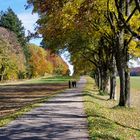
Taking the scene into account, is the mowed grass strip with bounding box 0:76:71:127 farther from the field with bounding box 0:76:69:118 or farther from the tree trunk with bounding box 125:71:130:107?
the tree trunk with bounding box 125:71:130:107

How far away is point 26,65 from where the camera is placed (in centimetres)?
12950

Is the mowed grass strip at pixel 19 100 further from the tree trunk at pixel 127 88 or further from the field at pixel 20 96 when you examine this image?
the tree trunk at pixel 127 88

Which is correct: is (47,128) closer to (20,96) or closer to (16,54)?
(20,96)

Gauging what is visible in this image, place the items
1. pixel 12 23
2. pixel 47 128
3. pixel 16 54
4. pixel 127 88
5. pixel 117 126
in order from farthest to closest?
1. pixel 12 23
2. pixel 16 54
3. pixel 127 88
4. pixel 117 126
5. pixel 47 128

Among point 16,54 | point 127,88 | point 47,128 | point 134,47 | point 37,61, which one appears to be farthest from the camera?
point 37,61

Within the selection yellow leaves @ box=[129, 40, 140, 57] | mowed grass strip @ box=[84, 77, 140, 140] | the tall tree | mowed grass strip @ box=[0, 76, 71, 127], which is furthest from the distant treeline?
mowed grass strip @ box=[84, 77, 140, 140]

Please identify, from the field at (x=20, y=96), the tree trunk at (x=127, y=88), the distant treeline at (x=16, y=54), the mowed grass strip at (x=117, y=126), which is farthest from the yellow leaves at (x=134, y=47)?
the distant treeline at (x=16, y=54)

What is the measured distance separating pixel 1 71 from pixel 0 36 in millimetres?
9919

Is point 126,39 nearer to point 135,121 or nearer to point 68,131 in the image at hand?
point 135,121

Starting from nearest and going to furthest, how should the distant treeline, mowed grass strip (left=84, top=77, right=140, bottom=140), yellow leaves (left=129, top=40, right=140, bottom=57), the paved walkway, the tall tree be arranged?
the paved walkway
mowed grass strip (left=84, top=77, right=140, bottom=140)
yellow leaves (left=129, top=40, right=140, bottom=57)
the distant treeline
the tall tree

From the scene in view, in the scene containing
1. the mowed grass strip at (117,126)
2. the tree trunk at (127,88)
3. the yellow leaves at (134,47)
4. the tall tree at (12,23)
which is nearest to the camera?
the mowed grass strip at (117,126)

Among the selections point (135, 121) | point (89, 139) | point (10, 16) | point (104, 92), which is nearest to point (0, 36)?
point (10, 16)

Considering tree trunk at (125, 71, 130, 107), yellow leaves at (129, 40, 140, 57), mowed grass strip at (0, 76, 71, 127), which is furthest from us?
yellow leaves at (129, 40, 140, 57)

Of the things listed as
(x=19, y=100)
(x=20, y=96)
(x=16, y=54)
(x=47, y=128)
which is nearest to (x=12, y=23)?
(x=16, y=54)
